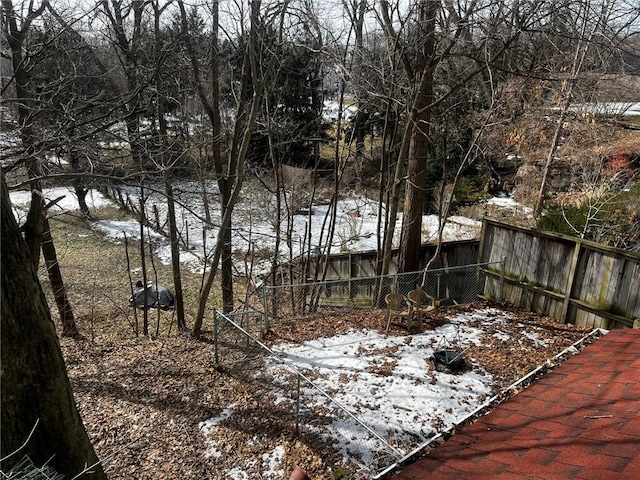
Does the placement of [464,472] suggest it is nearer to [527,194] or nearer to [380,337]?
[380,337]

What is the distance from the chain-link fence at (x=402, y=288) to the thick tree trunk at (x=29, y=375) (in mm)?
4128

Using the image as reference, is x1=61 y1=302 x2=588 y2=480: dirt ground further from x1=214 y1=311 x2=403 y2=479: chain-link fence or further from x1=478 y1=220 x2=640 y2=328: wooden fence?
x1=478 y1=220 x2=640 y2=328: wooden fence

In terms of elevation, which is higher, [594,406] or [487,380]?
[594,406]

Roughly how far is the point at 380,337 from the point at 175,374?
353cm

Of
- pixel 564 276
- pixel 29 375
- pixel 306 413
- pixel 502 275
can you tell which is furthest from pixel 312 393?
pixel 564 276

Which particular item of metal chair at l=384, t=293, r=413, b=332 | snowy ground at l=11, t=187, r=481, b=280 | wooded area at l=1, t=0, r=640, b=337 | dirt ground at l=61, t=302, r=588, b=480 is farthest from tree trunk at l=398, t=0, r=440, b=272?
snowy ground at l=11, t=187, r=481, b=280

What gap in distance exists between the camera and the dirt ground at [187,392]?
5.04 metres

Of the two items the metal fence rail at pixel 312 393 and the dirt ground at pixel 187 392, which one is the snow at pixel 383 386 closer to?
the metal fence rail at pixel 312 393

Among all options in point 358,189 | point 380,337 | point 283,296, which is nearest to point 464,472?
point 380,337

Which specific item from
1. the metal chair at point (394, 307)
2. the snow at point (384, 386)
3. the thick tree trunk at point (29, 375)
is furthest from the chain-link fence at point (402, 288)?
the thick tree trunk at point (29, 375)

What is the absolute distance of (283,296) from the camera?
1360 centimetres

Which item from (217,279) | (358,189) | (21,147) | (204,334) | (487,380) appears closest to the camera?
(487,380)

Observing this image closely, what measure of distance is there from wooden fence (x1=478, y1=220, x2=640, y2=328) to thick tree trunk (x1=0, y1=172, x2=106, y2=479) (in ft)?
24.0

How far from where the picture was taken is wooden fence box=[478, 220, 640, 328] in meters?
6.62
